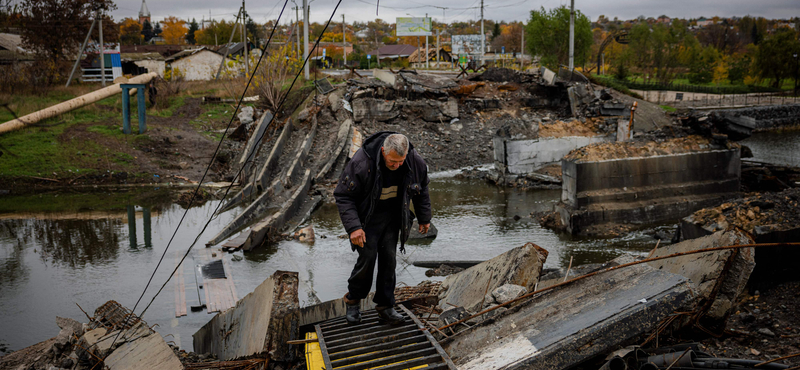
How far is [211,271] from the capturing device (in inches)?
340

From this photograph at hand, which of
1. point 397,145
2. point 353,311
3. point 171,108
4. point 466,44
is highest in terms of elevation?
point 466,44

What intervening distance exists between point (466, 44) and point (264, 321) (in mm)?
54452

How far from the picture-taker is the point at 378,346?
368cm

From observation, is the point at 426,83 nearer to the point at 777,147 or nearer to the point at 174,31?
the point at 777,147

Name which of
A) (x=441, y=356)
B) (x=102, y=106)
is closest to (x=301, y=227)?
(x=441, y=356)

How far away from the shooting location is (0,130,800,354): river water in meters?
7.39

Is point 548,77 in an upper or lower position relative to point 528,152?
upper

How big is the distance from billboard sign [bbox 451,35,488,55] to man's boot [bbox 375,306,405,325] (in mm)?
52676

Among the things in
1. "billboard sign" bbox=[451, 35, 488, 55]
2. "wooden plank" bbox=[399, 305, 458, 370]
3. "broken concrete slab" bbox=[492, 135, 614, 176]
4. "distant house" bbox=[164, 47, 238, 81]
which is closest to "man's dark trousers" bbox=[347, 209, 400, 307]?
"wooden plank" bbox=[399, 305, 458, 370]

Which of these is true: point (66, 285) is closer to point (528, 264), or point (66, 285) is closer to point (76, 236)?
point (76, 236)

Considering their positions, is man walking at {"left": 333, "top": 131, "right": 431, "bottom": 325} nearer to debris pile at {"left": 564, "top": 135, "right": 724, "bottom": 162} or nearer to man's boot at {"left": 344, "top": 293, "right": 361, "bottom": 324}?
man's boot at {"left": 344, "top": 293, "right": 361, "bottom": 324}

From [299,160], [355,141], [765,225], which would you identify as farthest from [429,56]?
[765,225]

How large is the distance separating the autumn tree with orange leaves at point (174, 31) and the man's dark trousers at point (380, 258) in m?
82.1

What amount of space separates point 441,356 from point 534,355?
0.62 m
